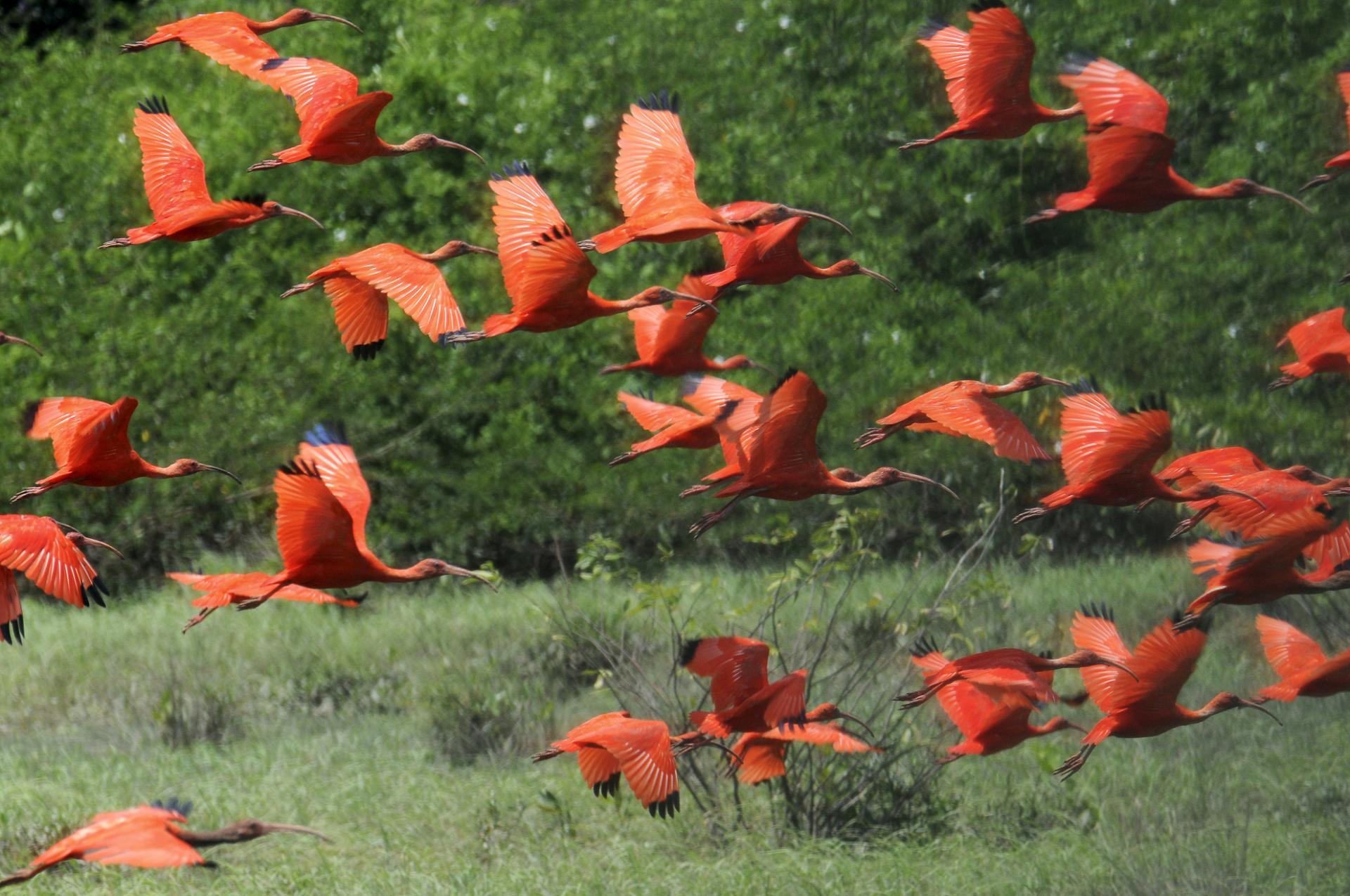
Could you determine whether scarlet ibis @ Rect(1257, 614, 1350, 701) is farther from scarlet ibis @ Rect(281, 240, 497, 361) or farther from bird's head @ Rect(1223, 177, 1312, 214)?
scarlet ibis @ Rect(281, 240, 497, 361)

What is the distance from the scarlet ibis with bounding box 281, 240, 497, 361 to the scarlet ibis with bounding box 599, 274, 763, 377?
0.38 metres

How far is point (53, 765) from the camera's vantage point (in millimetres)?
5996

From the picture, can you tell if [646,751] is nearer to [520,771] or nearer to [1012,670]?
[1012,670]

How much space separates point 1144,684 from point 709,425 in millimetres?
992

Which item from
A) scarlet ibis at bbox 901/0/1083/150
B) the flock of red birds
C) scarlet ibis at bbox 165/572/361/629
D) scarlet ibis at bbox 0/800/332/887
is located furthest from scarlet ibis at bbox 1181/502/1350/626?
scarlet ibis at bbox 0/800/332/887

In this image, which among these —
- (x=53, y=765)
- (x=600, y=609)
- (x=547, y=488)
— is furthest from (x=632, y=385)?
(x=53, y=765)

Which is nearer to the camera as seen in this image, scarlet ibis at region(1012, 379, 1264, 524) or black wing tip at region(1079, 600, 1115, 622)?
scarlet ibis at region(1012, 379, 1264, 524)

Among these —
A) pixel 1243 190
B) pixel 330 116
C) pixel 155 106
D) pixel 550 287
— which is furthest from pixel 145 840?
pixel 1243 190

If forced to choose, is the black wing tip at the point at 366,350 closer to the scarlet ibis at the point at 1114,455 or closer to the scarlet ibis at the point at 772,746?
the scarlet ibis at the point at 772,746

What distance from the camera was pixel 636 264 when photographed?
9102 millimetres

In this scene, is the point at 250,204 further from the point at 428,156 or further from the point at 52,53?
the point at 52,53

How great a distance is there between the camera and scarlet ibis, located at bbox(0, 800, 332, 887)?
200cm

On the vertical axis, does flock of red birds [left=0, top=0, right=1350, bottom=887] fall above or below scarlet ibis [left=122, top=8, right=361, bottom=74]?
below

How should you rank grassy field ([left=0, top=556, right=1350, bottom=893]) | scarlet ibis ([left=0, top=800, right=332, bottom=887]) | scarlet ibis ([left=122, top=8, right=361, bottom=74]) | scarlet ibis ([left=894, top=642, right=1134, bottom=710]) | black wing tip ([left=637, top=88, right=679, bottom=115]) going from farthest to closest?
grassy field ([left=0, top=556, right=1350, bottom=893]) → black wing tip ([left=637, top=88, right=679, bottom=115]) → scarlet ibis ([left=894, top=642, right=1134, bottom=710]) → scarlet ibis ([left=122, top=8, right=361, bottom=74]) → scarlet ibis ([left=0, top=800, right=332, bottom=887])
